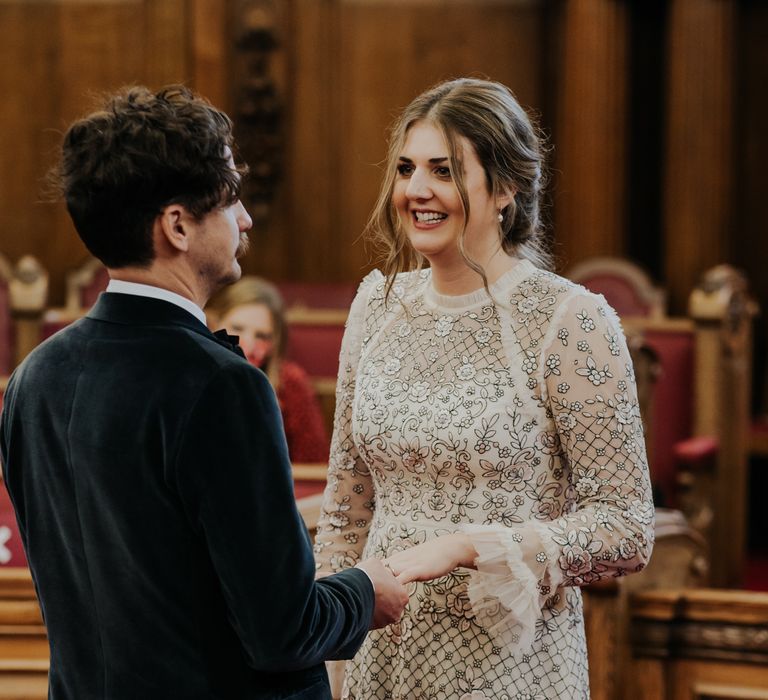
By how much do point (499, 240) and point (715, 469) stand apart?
3224mm

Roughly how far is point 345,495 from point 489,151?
56cm

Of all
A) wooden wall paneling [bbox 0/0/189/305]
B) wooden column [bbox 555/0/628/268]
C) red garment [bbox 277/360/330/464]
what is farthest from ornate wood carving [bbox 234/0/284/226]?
red garment [bbox 277/360/330/464]

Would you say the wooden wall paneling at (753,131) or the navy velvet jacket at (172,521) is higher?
the wooden wall paneling at (753,131)

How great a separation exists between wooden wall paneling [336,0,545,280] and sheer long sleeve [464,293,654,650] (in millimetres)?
5349

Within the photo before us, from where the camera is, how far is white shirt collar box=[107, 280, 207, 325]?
4.43ft

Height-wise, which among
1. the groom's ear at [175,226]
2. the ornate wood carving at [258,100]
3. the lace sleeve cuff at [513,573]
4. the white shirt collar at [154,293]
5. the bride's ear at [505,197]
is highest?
the ornate wood carving at [258,100]

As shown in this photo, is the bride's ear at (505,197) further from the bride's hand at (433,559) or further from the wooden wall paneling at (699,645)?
the wooden wall paneling at (699,645)

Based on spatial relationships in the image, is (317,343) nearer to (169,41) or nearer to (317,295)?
(317,295)

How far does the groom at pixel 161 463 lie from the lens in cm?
128

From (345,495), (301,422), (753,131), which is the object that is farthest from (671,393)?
(345,495)

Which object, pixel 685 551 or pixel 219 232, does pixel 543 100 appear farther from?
pixel 219 232

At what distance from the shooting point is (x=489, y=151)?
5.81ft

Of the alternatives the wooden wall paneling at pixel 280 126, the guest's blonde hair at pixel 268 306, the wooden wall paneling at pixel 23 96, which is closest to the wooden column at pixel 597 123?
the wooden wall paneling at pixel 280 126

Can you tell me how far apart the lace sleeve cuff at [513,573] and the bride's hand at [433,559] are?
0.6 inches
